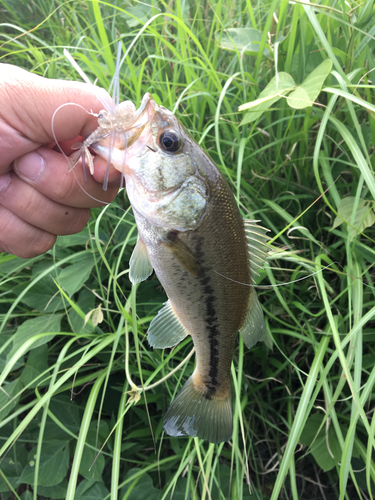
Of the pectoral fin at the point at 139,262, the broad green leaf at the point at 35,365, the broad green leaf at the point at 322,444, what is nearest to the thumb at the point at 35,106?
the pectoral fin at the point at 139,262

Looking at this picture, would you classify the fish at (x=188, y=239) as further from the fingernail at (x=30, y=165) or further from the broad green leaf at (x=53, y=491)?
the broad green leaf at (x=53, y=491)

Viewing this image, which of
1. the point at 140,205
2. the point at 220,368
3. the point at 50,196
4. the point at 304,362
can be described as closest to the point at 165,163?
the point at 140,205

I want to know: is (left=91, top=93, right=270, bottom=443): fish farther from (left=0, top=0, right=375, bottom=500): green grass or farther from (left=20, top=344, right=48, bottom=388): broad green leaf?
(left=20, top=344, right=48, bottom=388): broad green leaf

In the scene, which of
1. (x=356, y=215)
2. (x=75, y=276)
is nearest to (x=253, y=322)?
(x=356, y=215)

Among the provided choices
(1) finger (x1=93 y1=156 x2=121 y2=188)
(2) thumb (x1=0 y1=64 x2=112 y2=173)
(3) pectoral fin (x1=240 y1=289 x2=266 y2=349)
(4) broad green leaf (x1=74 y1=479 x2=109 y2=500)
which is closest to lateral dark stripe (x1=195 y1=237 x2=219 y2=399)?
(3) pectoral fin (x1=240 y1=289 x2=266 y2=349)

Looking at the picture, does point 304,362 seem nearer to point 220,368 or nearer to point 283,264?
point 283,264

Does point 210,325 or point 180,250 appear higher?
point 180,250

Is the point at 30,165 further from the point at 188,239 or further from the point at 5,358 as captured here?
the point at 5,358
